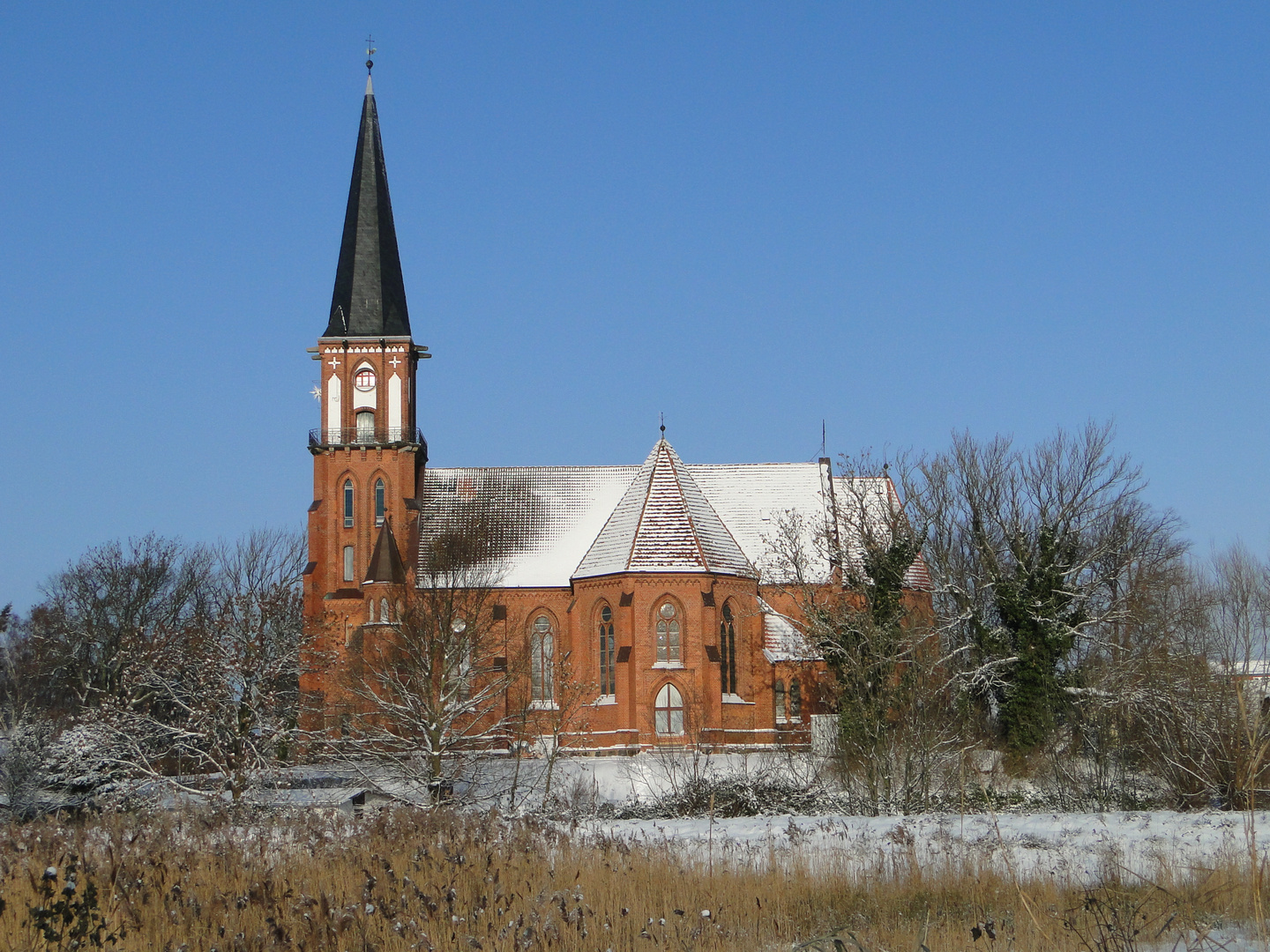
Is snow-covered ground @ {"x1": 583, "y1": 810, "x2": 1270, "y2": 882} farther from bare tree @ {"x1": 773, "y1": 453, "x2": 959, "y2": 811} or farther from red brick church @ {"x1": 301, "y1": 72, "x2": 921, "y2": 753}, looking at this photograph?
red brick church @ {"x1": 301, "y1": 72, "x2": 921, "y2": 753}

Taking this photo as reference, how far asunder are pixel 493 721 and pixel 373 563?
7464 millimetres

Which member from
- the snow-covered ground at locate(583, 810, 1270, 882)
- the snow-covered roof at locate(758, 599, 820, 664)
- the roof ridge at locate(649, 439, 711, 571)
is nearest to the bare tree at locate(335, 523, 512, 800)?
the roof ridge at locate(649, 439, 711, 571)

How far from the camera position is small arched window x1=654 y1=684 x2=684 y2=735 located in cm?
4459

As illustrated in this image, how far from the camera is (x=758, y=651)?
46844 mm

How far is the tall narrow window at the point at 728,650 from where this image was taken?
152 feet

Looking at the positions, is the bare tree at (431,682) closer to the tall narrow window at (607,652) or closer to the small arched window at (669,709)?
the tall narrow window at (607,652)

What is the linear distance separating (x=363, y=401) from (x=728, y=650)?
17.8 m

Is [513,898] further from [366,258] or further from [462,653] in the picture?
[366,258]

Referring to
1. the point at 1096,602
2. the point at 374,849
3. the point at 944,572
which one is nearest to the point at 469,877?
the point at 374,849

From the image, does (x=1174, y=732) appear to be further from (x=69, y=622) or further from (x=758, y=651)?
(x=69, y=622)

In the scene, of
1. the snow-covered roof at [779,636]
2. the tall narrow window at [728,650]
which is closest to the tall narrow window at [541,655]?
the tall narrow window at [728,650]

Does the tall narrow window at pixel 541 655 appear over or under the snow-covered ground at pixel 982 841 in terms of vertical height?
over

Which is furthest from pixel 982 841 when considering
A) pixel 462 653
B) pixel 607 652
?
pixel 607 652

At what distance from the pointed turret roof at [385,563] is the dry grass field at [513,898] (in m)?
30.2
